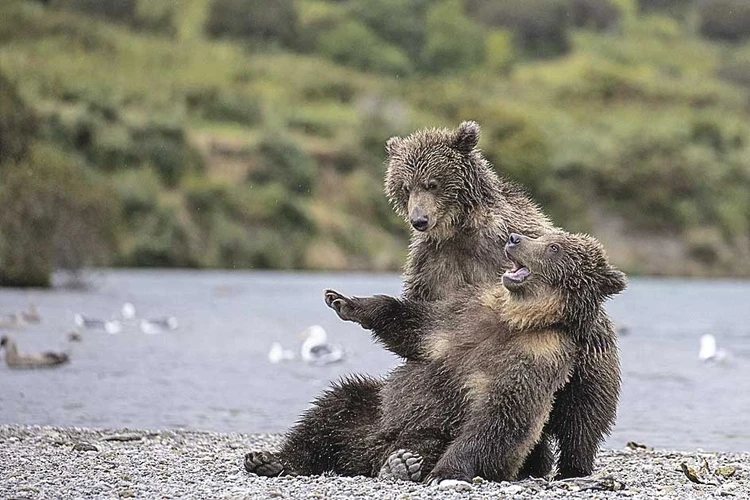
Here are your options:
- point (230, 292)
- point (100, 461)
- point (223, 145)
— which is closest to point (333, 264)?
point (223, 145)

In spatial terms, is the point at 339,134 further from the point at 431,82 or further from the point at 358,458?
the point at 358,458

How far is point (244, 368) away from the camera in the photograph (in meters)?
16.3

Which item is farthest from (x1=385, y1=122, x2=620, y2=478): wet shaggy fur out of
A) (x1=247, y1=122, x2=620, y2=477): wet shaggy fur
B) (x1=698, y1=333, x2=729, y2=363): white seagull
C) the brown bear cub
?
(x1=698, y1=333, x2=729, y2=363): white seagull

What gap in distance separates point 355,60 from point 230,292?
1815 inches

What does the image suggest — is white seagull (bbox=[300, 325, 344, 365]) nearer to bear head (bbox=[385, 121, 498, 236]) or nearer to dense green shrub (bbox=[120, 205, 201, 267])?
bear head (bbox=[385, 121, 498, 236])

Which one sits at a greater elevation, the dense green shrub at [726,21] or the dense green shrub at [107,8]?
the dense green shrub at [726,21]

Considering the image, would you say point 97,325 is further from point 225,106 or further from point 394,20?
point 394,20

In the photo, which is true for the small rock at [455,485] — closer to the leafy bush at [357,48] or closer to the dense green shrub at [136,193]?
the dense green shrub at [136,193]

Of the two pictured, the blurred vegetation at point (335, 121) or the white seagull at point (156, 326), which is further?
the blurred vegetation at point (335, 121)

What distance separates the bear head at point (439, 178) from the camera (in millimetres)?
6883

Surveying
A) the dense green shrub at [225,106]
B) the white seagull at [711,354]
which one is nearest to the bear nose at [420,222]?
the white seagull at [711,354]

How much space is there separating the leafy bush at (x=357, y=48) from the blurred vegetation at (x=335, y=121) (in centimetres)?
13

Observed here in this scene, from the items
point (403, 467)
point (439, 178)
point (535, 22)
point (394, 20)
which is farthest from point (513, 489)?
point (535, 22)

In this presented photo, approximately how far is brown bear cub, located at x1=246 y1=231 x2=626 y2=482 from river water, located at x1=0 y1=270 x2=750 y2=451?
13.0 feet
